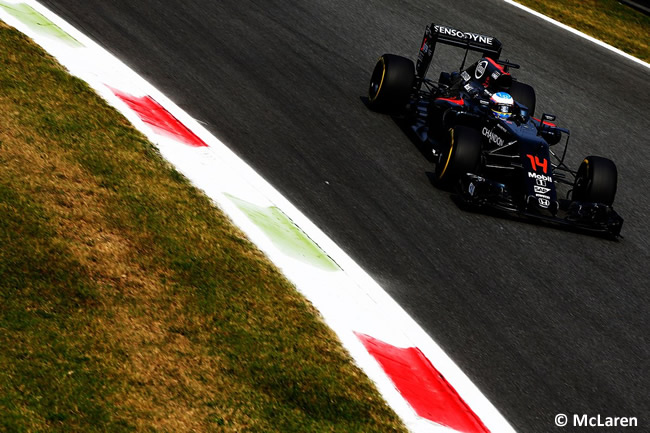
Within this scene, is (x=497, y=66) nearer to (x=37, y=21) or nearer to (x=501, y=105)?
(x=501, y=105)

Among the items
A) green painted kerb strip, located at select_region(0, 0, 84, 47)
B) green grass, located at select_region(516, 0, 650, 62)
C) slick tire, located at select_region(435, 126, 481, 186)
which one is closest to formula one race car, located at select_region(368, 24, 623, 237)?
slick tire, located at select_region(435, 126, 481, 186)

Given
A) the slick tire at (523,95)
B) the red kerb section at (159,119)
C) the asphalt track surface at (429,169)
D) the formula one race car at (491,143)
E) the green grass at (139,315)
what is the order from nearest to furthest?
the green grass at (139,315) → the asphalt track surface at (429,169) → the red kerb section at (159,119) → the formula one race car at (491,143) → the slick tire at (523,95)

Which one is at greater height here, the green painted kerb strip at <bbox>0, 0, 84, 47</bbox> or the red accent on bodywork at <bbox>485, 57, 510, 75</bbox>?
the red accent on bodywork at <bbox>485, 57, 510, 75</bbox>

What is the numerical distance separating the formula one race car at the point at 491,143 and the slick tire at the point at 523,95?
0.04 feet

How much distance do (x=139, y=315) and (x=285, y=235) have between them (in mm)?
1970

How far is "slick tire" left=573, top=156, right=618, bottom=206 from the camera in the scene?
8352mm

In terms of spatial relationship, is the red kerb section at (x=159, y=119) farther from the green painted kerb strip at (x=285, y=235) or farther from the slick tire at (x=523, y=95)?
the slick tire at (x=523, y=95)

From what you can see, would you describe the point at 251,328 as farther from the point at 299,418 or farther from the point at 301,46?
the point at 301,46

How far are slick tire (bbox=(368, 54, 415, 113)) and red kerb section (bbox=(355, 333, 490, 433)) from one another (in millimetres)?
4872

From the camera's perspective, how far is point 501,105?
29.8ft

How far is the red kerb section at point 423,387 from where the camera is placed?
194 inches

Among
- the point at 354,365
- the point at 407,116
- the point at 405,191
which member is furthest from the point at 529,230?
the point at 354,365

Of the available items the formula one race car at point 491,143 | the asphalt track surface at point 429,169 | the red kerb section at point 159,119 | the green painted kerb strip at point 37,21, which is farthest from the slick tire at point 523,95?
the green painted kerb strip at point 37,21

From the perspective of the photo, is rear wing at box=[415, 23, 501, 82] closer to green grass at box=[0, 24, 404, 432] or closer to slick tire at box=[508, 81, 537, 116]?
slick tire at box=[508, 81, 537, 116]
